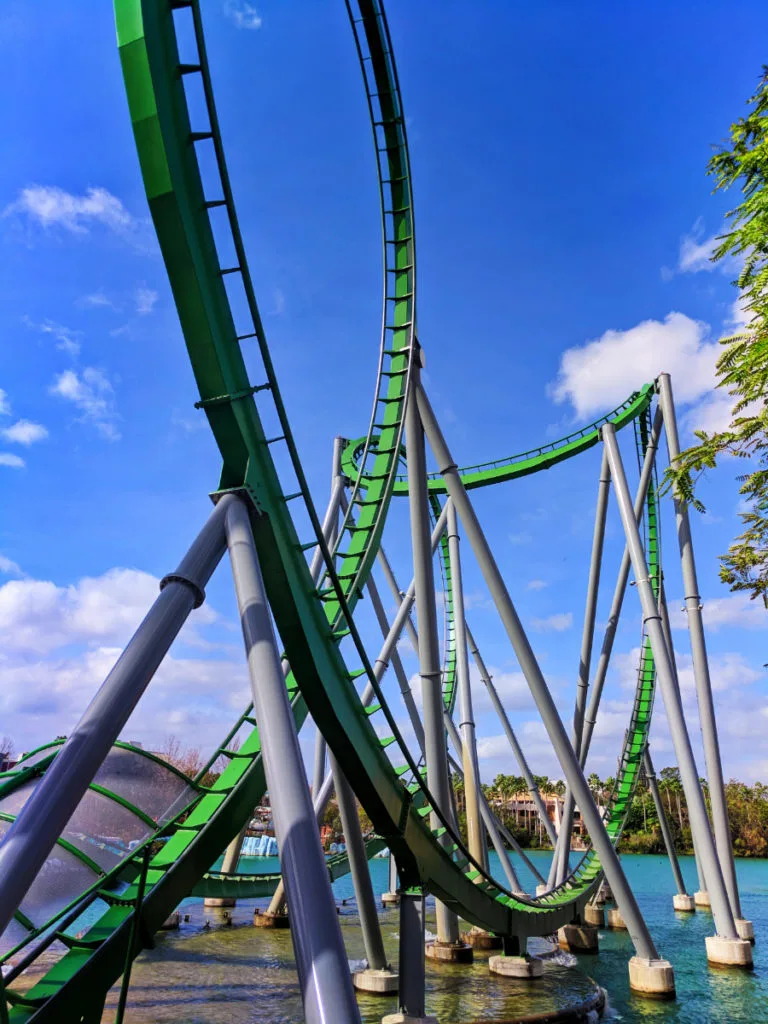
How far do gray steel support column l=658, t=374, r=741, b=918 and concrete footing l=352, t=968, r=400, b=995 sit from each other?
18.0 feet

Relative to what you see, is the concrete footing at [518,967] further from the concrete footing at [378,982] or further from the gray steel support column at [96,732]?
the gray steel support column at [96,732]

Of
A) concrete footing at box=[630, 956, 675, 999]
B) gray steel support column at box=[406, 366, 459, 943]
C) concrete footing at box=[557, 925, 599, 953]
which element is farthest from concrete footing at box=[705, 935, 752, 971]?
gray steel support column at box=[406, 366, 459, 943]

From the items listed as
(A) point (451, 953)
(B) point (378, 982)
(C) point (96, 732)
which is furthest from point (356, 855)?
(C) point (96, 732)

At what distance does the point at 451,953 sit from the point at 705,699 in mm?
5472

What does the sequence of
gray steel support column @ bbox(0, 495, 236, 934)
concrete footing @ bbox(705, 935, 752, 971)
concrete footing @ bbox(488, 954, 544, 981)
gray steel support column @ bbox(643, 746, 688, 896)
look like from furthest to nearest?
gray steel support column @ bbox(643, 746, 688, 896) → concrete footing @ bbox(705, 935, 752, 971) → concrete footing @ bbox(488, 954, 544, 981) → gray steel support column @ bbox(0, 495, 236, 934)

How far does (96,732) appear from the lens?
2865 mm

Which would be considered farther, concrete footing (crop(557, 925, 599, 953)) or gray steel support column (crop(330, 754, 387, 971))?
concrete footing (crop(557, 925, 599, 953))

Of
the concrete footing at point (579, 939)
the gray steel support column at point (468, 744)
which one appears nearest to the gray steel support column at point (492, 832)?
the gray steel support column at point (468, 744)

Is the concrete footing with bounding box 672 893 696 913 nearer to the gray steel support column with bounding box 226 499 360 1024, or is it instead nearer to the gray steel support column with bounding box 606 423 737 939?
the gray steel support column with bounding box 606 423 737 939

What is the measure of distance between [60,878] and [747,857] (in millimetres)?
61805

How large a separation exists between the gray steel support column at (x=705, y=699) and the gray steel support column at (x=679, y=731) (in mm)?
300

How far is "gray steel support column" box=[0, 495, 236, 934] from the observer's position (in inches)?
100.0

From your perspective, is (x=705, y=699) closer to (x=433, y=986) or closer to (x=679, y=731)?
(x=679, y=731)

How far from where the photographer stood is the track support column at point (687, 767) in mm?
10391
